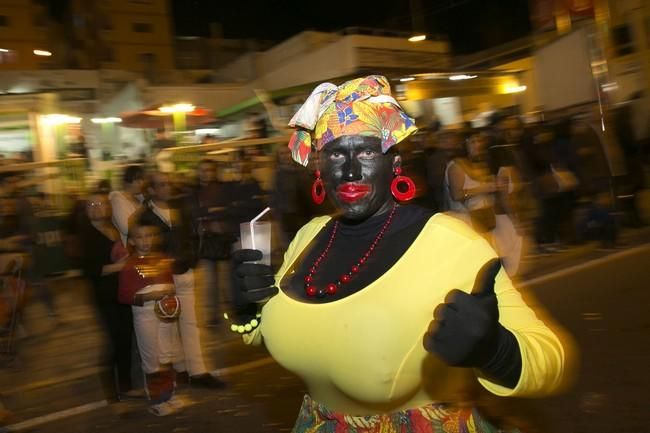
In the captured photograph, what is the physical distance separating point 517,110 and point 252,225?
510 inches

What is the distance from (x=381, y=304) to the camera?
5.84 feet

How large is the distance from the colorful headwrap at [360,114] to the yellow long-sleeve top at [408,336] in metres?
0.31

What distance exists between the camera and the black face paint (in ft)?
6.62

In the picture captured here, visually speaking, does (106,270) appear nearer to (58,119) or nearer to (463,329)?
(463,329)

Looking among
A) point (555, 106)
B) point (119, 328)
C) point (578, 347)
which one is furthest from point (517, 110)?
point (119, 328)

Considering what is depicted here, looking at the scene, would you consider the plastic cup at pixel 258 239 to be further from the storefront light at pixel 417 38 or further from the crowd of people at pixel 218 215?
the storefront light at pixel 417 38

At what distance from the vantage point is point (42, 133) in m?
12.9

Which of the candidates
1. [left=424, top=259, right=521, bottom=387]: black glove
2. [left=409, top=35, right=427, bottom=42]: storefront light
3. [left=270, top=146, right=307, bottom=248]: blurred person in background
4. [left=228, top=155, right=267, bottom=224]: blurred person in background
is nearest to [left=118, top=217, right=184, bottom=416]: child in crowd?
[left=228, top=155, right=267, bottom=224]: blurred person in background

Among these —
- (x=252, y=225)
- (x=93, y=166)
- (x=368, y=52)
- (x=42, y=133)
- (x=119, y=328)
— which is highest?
(x=368, y=52)

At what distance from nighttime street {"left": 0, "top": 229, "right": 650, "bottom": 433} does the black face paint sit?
6.46 feet

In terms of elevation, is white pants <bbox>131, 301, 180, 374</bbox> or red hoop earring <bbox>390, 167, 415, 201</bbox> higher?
red hoop earring <bbox>390, 167, 415, 201</bbox>

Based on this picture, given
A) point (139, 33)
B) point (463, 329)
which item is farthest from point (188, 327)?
point (139, 33)

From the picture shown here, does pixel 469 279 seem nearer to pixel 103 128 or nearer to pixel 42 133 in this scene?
pixel 42 133

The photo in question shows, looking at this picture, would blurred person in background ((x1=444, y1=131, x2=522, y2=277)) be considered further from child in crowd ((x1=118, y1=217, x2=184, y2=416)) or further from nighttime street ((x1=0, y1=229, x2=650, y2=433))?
child in crowd ((x1=118, y1=217, x2=184, y2=416))
